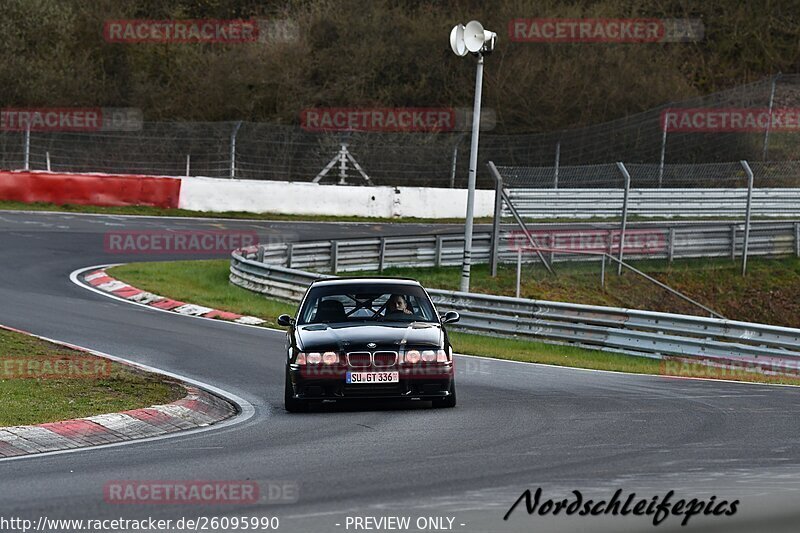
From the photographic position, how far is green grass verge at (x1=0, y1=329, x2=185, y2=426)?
11133 millimetres

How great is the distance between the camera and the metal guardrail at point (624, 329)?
17.2 m

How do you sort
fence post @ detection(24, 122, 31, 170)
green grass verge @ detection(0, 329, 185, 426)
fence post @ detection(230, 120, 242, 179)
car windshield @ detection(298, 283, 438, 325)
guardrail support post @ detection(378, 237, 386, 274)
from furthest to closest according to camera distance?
fence post @ detection(230, 120, 242, 179) → fence post @ detection(24, 122, 31, 170) → guardrail support post @ detection(378, 237, 386, 274) → car windshield @ detection(298, 283, 438, 325) → green grass verge @ detection(0, 329, 185, 426)

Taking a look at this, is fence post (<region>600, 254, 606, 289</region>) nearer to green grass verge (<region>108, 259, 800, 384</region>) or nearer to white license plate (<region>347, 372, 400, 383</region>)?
green grass verge (<region>108, 259, 800, 384</region>)

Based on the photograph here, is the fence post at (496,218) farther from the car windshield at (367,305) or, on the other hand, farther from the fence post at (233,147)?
the fence post at (233,147)

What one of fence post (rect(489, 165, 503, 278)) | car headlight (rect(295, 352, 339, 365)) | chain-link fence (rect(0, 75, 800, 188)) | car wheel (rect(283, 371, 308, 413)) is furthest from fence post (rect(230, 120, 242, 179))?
car headlight (rect(295, 352, 339, 365))

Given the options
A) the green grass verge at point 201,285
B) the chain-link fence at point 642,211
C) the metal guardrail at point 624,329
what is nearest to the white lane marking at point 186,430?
the green grass verge at point 201,285

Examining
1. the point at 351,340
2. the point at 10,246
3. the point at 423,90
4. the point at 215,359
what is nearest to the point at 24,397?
the point at 351,340

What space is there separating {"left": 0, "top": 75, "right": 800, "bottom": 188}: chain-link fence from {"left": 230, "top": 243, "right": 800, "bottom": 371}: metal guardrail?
597 inches

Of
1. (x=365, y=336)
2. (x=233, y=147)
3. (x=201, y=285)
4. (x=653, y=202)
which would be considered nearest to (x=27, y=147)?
(x=233, y=147)

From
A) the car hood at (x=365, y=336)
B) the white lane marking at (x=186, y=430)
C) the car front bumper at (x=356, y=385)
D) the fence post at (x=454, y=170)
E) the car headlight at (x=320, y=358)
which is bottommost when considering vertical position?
the white lane marking at (x=186, y=430)

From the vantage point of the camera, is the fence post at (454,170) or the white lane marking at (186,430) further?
the fence post at (454,170)

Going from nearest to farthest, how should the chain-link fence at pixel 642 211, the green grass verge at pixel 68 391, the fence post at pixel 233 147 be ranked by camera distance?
the green grass verge at pixel 68 391
the chain-link fence at pixel 642 211
the fence post at pixel 233 147

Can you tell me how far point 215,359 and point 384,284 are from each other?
392cm

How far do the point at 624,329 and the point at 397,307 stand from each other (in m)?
7.19
